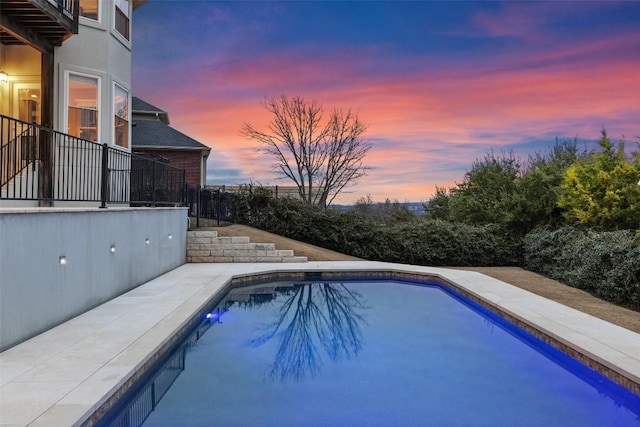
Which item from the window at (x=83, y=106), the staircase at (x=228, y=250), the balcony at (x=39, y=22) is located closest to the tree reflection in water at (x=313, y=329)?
the staircase at (x=228, y=250)

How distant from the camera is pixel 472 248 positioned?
14.3 metres

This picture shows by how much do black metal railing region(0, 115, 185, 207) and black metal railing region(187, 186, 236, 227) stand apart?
2.12m

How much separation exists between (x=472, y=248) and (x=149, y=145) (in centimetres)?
1445

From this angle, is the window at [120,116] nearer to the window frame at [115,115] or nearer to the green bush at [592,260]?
the window frame at [115,115]

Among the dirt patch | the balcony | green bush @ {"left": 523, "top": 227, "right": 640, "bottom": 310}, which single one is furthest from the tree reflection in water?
the balcony

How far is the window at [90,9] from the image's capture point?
10.8 meters

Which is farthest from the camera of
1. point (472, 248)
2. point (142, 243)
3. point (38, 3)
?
point (472, 248)

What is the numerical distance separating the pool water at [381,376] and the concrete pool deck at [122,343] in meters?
0.37

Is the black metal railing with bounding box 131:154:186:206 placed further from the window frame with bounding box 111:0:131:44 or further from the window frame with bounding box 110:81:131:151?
the window frame with bounding box 111:0:131:44

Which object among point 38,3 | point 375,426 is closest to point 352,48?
point 38,3

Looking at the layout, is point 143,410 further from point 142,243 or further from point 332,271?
point 332,271

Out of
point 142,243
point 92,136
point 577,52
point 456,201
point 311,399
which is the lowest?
point 311,399

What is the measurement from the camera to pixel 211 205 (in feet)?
50.2

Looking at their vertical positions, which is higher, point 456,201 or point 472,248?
point 456,201
